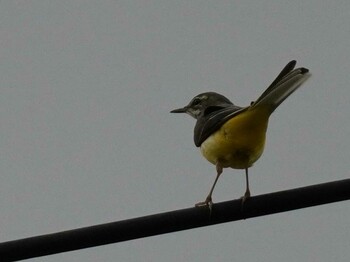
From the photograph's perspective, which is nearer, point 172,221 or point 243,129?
point 172,221

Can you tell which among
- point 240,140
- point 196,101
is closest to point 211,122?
point 240,140

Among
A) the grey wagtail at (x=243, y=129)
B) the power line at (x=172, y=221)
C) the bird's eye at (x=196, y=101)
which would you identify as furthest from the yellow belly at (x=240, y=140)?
the bird's eye at (x=196, y=101)

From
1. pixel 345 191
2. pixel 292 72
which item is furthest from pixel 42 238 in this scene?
pixel 292 72

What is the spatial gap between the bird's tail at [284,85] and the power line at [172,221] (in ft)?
6.12

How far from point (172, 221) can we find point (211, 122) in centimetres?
324

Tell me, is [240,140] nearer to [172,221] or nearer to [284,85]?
[284,85]

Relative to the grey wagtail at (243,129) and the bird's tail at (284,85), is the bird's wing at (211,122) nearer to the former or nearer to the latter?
the grey wagtail at (243,129)

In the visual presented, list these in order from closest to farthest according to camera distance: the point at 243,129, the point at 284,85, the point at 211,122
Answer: the point at 284,85 < the point at 243,129 < the point at 211,122

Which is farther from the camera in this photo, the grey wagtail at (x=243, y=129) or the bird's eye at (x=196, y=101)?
the bird's eye at (x=196, y=101)

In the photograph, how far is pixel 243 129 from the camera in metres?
7.58

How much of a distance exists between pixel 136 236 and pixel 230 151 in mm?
3097

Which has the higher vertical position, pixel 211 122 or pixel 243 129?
pixel 211 122

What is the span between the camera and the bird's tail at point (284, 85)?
682 centimetres

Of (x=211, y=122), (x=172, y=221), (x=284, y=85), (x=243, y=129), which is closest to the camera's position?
(x=172, y=221)
